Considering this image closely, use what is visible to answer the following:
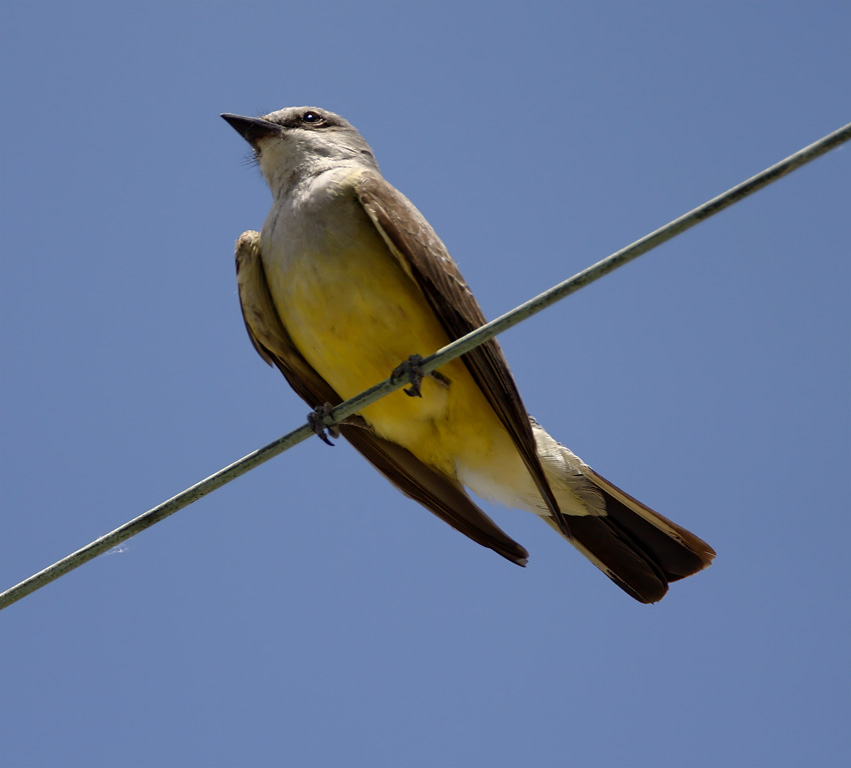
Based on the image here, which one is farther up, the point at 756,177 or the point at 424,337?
the point at 756,177

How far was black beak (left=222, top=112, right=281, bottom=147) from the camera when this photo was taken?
20.2ft

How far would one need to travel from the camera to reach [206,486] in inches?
143

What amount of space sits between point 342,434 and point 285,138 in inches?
72.4

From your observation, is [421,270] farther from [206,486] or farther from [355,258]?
[206,486]

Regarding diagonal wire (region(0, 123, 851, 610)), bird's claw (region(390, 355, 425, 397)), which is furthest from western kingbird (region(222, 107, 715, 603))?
diagonal wire (region(0, 123, 851, 610))

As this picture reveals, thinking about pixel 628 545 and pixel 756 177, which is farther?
pixel 628 545

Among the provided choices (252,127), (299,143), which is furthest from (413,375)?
(252,127)

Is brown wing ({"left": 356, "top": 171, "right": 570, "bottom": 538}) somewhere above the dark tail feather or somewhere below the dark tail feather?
above

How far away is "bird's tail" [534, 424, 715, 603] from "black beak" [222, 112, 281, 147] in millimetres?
2462

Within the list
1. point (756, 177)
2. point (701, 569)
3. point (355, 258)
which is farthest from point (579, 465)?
point (756, 177)

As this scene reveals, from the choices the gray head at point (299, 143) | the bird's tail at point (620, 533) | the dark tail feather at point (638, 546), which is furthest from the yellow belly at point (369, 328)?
the dark tail feather at point (638, 546)

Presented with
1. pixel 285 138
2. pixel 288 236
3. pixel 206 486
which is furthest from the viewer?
pixel 285 138

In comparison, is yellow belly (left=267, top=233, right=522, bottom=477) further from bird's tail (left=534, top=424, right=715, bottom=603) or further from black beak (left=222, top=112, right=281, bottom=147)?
black beak (left=222, top=112, right=281, bottom=147)

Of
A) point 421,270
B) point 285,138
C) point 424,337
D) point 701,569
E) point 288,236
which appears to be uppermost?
point 285,138
